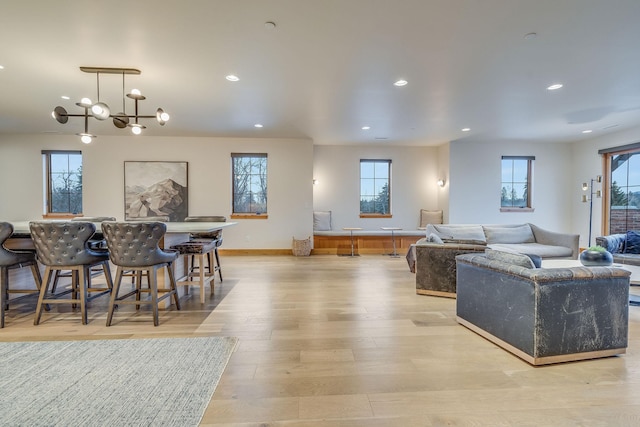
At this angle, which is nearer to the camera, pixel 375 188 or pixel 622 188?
pixel 622 188

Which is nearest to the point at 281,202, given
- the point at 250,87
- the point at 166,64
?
the point at 250,87

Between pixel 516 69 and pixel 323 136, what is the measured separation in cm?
407

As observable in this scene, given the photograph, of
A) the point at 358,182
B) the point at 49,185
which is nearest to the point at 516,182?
the point at 358,182

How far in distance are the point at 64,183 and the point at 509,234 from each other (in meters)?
9.85

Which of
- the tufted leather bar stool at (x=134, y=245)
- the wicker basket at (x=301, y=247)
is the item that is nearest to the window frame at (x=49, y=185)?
the wicker basket at (x=301, y=247)

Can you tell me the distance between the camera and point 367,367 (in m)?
2.10

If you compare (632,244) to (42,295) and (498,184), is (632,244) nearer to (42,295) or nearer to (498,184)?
(498,184)

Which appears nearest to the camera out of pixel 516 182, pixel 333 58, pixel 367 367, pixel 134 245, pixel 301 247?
pixel 367 367

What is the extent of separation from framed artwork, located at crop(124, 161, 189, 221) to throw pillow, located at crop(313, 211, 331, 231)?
10.4 ft

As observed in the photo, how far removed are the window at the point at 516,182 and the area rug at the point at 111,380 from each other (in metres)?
7.80

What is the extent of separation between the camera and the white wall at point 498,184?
24.0 ft

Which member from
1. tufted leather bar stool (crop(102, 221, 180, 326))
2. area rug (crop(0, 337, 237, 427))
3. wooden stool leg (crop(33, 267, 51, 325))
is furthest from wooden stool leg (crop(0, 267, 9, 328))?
tufted leather bar stool (crop(102, 221, 180, 326))

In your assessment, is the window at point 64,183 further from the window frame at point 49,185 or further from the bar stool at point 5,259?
the bar stool at point 5,259

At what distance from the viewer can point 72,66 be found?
326 cm
